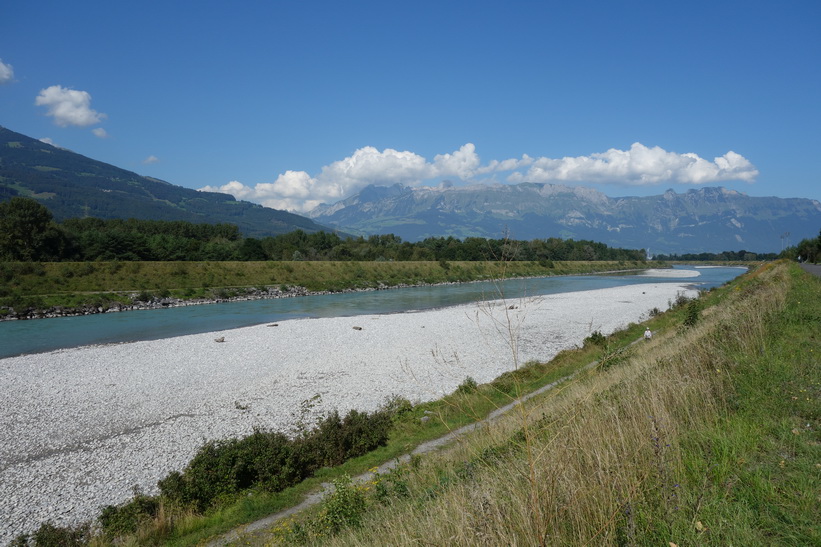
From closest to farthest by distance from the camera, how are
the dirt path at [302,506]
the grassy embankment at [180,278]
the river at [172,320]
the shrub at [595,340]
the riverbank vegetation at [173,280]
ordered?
the dirt path at [302,506] < the shrub at [595,340] < the river at [172,320] < the riverbank vegetation at [173,280] < the grassy embankment at [180,278]

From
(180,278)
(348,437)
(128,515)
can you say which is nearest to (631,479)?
(348,437)

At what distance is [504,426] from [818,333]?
280 inches

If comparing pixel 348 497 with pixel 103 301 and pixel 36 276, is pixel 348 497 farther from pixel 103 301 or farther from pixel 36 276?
pixel 36 276

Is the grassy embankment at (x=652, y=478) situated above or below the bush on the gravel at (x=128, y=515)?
above

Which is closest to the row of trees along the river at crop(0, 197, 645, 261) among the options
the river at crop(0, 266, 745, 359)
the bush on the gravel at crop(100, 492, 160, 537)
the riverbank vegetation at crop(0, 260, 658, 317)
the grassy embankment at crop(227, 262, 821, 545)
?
the grassy embankment at crop(227, 262, 821, 545)

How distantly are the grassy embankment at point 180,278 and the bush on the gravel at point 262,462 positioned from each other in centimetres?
2359

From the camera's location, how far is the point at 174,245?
79.0m

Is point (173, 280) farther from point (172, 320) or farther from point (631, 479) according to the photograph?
point (631, 479)

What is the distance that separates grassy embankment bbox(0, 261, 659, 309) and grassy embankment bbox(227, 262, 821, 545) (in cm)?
2768

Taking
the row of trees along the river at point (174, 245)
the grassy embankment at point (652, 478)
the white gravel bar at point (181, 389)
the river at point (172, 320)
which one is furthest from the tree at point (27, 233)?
the grassy embankment at point (652, 478)

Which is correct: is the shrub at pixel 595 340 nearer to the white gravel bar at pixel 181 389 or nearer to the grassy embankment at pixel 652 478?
the white gravel bar at pixel 181 389

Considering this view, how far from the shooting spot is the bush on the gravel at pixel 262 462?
9852mm

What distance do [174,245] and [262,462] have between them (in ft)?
262

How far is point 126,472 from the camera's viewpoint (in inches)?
462
